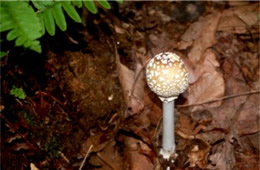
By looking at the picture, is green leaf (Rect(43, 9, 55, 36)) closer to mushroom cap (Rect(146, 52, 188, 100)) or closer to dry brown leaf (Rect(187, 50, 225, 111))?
mushroom cap (Rect(146, 52, 188, 100))

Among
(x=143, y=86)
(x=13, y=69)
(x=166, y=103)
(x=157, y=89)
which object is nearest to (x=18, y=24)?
(x=13, y=69)

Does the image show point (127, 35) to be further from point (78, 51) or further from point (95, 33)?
point (78, 51)

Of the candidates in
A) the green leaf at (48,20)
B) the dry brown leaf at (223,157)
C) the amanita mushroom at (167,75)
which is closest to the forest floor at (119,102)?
the dry brown leaf at (223,157)

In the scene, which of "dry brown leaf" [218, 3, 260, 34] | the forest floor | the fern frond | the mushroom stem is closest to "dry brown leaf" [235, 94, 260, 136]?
the forest floor

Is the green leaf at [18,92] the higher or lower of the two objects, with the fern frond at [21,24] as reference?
lower

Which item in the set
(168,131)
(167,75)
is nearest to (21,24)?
(167,75)

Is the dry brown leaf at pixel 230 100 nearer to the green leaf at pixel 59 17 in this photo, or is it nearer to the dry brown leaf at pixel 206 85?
the dry brown leaf at pixel 206 85
